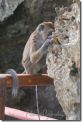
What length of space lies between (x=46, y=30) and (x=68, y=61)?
228cm

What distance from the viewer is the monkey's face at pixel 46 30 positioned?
502 cm

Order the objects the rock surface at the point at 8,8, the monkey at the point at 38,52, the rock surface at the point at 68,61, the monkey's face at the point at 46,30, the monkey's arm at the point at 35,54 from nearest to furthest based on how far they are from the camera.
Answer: the rock surface at the point at 68,61
the monkey's arm at the point at 35,54
the monkey at the point at 38,52
the monkey's face at the point at 46,30
the rock surface at the point at 8,8

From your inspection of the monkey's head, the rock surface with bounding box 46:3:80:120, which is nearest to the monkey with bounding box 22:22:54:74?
the monkey's head

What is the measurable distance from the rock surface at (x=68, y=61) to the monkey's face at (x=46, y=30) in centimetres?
197

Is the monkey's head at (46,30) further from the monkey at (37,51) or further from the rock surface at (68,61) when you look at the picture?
the rock surface at (68,61)

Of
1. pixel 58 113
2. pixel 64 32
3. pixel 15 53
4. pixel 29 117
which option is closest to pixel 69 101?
pixel 29 117

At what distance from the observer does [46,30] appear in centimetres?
507

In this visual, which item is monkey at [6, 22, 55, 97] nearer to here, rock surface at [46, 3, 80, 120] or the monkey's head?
the monkey's head

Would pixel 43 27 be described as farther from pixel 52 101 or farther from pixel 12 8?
pixel 52 101

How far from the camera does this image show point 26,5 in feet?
32.0

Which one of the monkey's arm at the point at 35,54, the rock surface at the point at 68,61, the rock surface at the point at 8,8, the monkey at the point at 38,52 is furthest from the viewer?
the rock surface at the point at 8,8

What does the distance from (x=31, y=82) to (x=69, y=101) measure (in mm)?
604

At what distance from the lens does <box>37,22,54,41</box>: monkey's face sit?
198 inches

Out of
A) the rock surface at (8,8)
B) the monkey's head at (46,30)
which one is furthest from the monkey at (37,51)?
the rock surface at (8,8)
